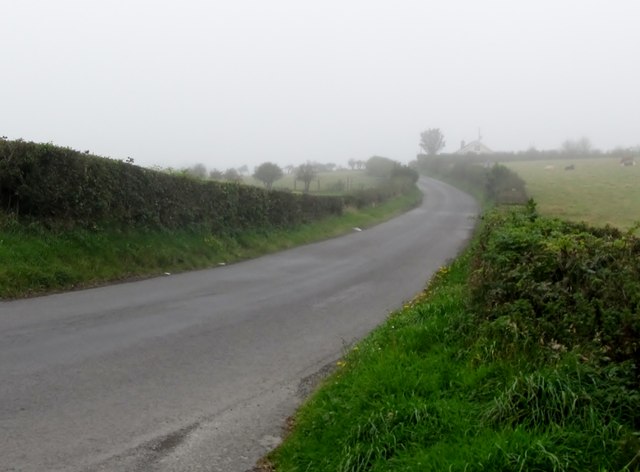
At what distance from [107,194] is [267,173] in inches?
1318

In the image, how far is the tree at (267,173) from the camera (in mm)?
48906

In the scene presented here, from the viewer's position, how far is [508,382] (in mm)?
5176

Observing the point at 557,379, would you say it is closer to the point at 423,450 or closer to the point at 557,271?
the point at 423,450

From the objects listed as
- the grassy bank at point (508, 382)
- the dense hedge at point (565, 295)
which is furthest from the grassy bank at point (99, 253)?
the dense hedge at point (565, 295)

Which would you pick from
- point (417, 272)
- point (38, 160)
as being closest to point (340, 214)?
point (417, 272)

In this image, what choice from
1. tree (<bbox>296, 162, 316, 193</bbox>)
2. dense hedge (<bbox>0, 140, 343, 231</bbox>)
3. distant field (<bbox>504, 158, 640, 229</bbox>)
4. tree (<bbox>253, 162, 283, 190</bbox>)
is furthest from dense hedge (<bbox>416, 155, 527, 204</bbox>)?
dense hedge (<bbox>0, 140, 343, 231</bbox>)

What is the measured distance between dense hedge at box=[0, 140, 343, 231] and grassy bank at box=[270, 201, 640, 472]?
9.79 meters

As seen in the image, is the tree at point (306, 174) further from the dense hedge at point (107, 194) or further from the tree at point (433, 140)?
the tree at point (433, 140)

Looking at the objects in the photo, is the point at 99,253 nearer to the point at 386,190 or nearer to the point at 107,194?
the point at 107,194

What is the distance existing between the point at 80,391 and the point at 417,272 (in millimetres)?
11957

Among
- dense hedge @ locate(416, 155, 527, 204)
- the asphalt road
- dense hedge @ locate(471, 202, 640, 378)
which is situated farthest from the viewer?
dense hedge @ locate(416, 155, 527, 204)

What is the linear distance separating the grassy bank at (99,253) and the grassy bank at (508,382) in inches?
303

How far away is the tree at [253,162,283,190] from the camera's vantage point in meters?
48.9

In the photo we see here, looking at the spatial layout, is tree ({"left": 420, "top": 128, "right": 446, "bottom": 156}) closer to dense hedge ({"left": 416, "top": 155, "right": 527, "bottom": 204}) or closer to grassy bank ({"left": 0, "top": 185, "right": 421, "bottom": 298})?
dense hedge ({"left": 416, "top": 155, "right": 527, "bottom": 204})
